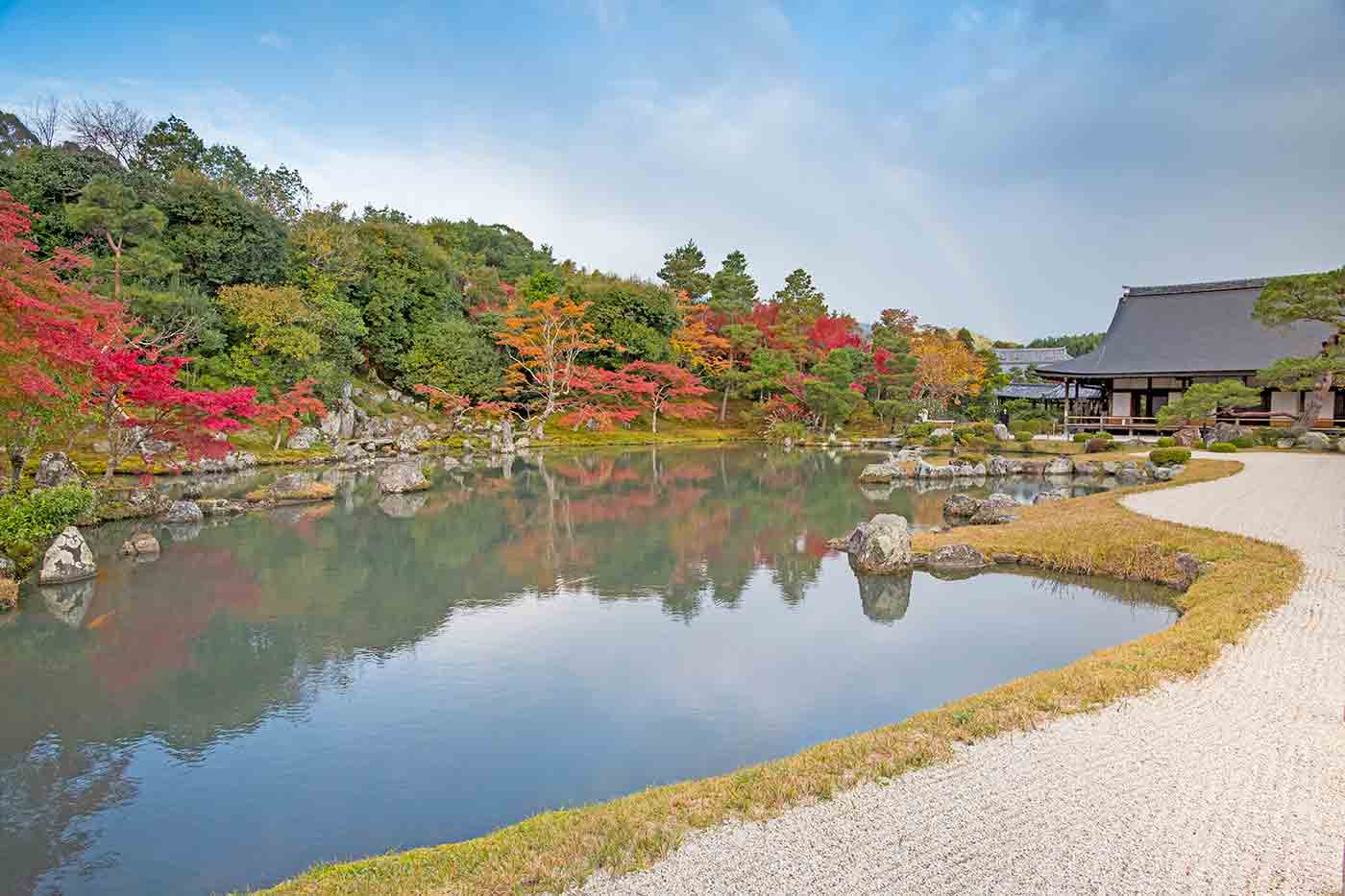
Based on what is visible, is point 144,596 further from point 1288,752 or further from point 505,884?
point 1288,752

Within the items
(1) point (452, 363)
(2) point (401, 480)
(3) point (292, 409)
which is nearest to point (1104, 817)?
(2) point (401, 480)

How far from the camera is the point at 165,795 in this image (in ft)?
13.5

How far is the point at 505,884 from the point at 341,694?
345 centimetres

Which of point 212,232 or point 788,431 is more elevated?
point 212,232

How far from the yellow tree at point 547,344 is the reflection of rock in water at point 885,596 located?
19189mm

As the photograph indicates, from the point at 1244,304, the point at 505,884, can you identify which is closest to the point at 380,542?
the point at 505,884

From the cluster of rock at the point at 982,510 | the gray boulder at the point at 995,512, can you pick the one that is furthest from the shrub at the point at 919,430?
the gray boulder at the point at 995,512

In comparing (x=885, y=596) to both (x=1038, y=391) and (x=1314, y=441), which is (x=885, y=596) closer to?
(x=1314, y=441)

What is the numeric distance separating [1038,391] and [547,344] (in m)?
26.8

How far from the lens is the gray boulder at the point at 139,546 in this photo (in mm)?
9727

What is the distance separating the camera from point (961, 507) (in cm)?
1277

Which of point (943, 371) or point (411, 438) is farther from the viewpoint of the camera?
point (943, 371)

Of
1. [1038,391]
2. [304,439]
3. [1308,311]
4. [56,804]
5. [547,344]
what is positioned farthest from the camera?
[1038,391]

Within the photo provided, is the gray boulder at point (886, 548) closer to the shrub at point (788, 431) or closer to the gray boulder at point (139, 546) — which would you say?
the gray boulder at point (139, 546)
